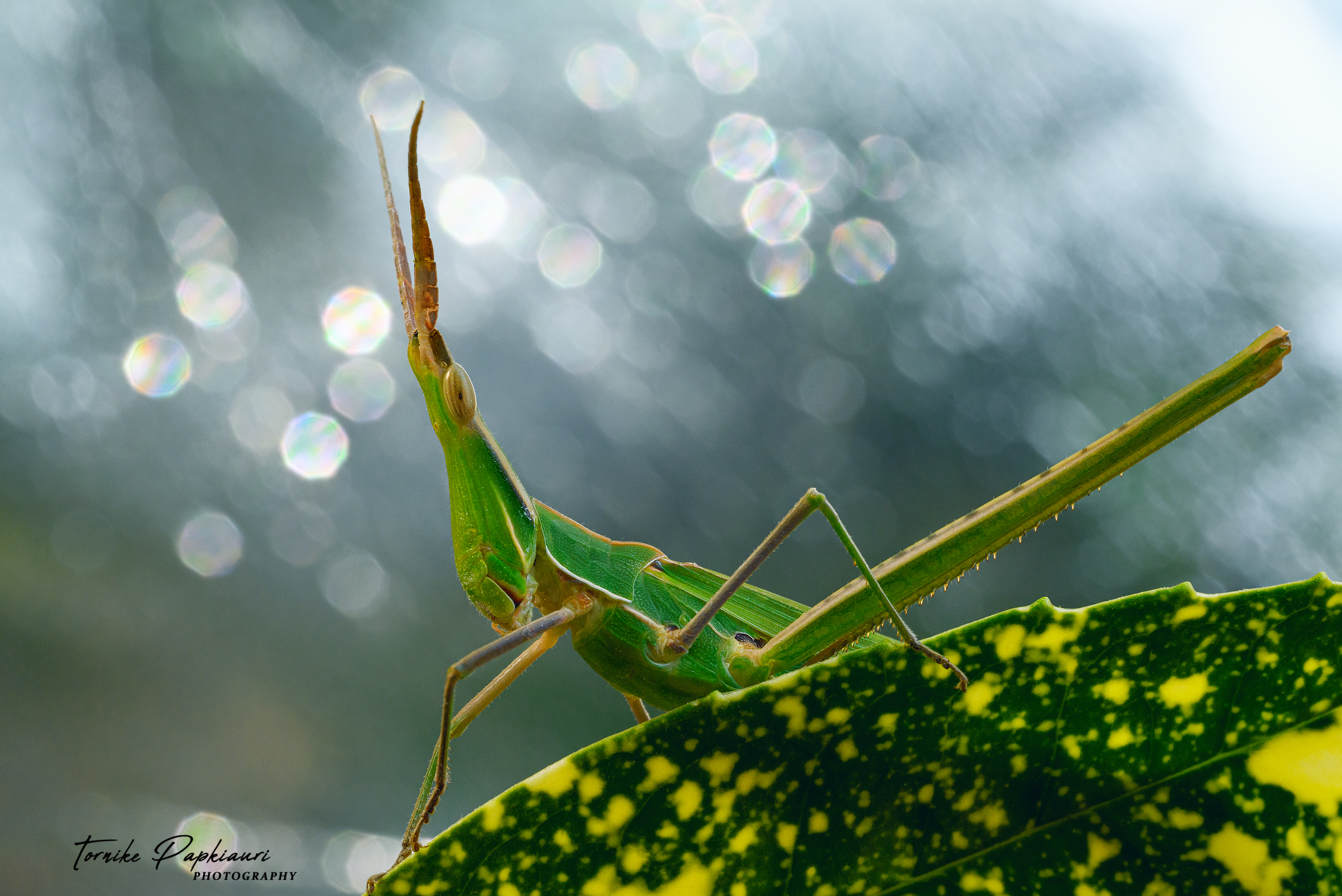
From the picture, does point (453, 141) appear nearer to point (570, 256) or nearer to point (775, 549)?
point (570, 256)

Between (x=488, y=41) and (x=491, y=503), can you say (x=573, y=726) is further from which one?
(x=488, y=41)

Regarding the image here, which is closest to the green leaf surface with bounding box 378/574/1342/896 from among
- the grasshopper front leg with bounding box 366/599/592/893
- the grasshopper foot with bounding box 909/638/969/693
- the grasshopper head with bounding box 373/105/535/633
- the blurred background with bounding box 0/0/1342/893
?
the grasshopper foot with bounding box 909/638/969/693

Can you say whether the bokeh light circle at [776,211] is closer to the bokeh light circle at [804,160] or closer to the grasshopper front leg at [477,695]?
the bokeh light circle at [804,160]

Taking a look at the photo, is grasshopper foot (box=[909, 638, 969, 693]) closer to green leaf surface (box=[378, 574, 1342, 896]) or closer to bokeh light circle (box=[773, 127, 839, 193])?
green leaf surface (box=[378, 574, 1342, 896])

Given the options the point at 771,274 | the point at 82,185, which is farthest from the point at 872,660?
the point at 82,185

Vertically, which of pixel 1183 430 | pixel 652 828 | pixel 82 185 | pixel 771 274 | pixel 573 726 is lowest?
pixel 652 828

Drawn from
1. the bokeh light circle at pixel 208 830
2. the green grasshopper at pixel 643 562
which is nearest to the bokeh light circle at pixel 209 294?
the bokeh light circle at pixel 208 830
